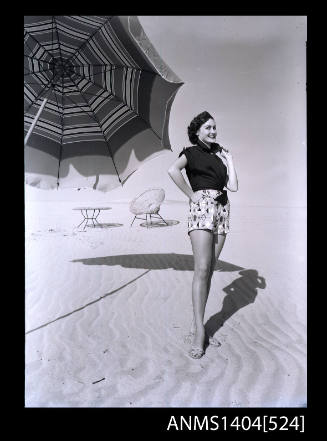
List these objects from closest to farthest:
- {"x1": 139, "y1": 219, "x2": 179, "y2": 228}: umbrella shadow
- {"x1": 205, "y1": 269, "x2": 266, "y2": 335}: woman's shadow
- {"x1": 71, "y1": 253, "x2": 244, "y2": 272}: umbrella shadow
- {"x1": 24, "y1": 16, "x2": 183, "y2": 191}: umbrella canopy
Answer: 1. {"x1": 24, "y1": 16, "x2": 183, "y2": 191}: umbrella canopy
2. {"x1": 205, "y1": 269, "x2": 266, "y2": 335}: woman's shadow
3. {"x1": 71, "y1": 253, "x2": 244, "y2": 272}: umbrella shadow
4. {"x1": 139, "y1": 219, "x2": 179, "y2": 228}: umbrella shadow

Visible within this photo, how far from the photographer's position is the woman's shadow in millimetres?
3857

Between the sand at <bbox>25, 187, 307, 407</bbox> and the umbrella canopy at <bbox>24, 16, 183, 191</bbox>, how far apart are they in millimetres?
757

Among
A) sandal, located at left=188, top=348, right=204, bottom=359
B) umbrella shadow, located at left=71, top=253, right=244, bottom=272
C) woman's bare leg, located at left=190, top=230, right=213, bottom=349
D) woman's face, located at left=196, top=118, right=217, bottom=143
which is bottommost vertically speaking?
sandal, located at left=188, top=348, right=204, bottom=359

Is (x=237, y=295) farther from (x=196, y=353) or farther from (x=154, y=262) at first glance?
(x=154, y=262)

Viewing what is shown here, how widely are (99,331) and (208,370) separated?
4.40ft

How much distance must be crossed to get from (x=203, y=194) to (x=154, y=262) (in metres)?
3.85

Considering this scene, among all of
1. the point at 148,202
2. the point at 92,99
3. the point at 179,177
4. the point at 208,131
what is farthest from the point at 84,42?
the point at 148,202

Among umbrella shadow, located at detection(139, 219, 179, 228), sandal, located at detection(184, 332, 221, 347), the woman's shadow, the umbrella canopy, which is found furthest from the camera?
umbrella shadow, located at detection(139, 219, 179, 228)

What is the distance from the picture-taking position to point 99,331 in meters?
3.71

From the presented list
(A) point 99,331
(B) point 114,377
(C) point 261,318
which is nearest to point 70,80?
(A) point 99,331

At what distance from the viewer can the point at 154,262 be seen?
21.7 ft

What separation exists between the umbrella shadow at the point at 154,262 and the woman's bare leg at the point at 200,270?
2.81 metres

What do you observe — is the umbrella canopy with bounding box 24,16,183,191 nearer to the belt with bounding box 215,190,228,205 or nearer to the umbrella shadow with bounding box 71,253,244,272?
the belt with bounding box 215,190,228,205

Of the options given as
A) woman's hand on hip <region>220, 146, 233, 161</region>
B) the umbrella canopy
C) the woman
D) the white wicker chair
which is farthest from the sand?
the white wicker chair
